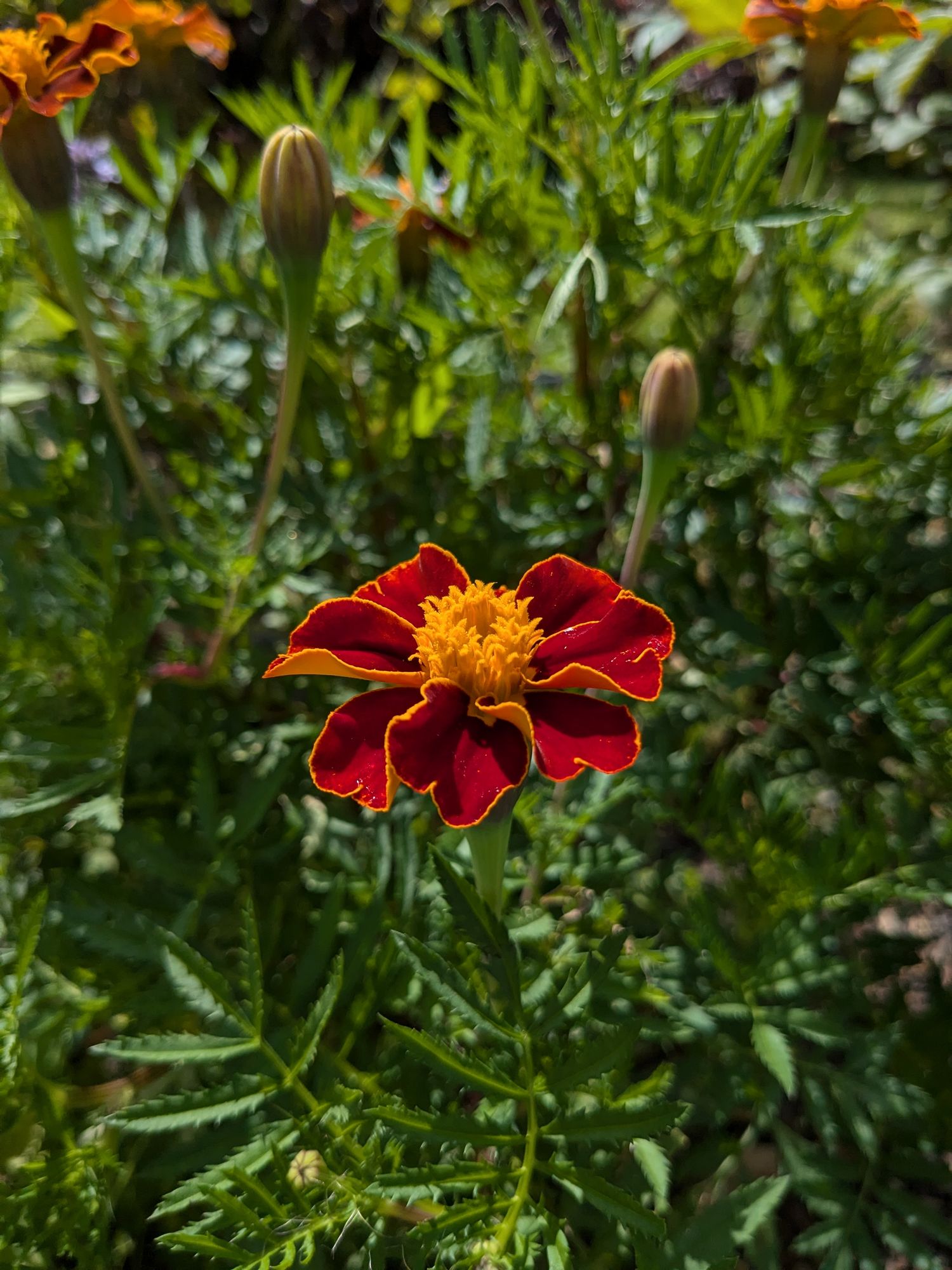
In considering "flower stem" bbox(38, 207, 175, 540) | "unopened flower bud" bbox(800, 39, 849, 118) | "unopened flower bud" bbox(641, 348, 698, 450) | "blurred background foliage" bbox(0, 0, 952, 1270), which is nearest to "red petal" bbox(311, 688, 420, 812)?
"blurred background foliage" bbox(0, 0, 952, 1270)

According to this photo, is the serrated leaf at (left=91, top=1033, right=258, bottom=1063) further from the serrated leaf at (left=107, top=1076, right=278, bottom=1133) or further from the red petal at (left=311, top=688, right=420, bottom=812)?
the red petal at (left=311, top=688, right=420, bottom=812)

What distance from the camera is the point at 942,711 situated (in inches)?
36.5

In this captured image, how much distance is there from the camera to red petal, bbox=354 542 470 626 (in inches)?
28.0

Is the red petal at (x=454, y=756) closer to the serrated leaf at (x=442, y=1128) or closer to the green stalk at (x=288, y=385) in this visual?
the serrated leaf at (x=442, y=1128)

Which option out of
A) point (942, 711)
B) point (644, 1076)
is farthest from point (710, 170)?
point (644, 1076)

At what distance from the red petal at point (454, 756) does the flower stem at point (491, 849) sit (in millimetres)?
41

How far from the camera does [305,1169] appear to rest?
746mm

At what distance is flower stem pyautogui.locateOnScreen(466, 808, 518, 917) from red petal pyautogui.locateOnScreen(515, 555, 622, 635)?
0.48ft

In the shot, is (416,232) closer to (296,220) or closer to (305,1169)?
(296,220)

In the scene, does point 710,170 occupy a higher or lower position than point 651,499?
higher

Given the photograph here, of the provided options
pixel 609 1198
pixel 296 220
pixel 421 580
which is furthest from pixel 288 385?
pixel 609 1198

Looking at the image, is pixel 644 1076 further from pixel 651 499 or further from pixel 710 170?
pixel 710 170

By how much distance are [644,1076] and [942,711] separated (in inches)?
21.9

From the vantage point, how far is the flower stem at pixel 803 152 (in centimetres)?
94
